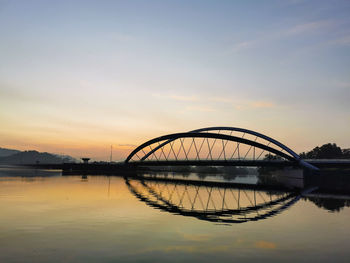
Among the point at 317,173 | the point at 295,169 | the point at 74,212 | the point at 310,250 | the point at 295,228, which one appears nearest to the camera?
the point at 310,250

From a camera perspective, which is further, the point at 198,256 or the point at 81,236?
the point at 81,236

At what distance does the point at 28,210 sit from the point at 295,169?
98771 mm

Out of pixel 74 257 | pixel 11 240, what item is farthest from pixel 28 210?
pixel 74 257

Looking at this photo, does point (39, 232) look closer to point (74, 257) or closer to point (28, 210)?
point (74, 257)

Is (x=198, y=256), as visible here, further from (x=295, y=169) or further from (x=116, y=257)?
(x=295, y=169)

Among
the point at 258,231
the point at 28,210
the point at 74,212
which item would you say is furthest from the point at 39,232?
the point at 258,231

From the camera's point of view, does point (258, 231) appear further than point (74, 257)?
Yes

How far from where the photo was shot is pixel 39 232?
17609 mm

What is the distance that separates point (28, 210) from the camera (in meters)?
25.8

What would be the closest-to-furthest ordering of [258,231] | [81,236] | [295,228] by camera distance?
[81,236] → [258,231] → [295,228]

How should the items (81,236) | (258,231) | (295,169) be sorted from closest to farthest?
(81,236) → (258,231) → (295,169)

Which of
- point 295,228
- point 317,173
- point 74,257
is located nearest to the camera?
point 74,257

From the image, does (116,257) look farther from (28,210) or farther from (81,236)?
(28,210)

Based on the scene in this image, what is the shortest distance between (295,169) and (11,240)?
4155 inches
